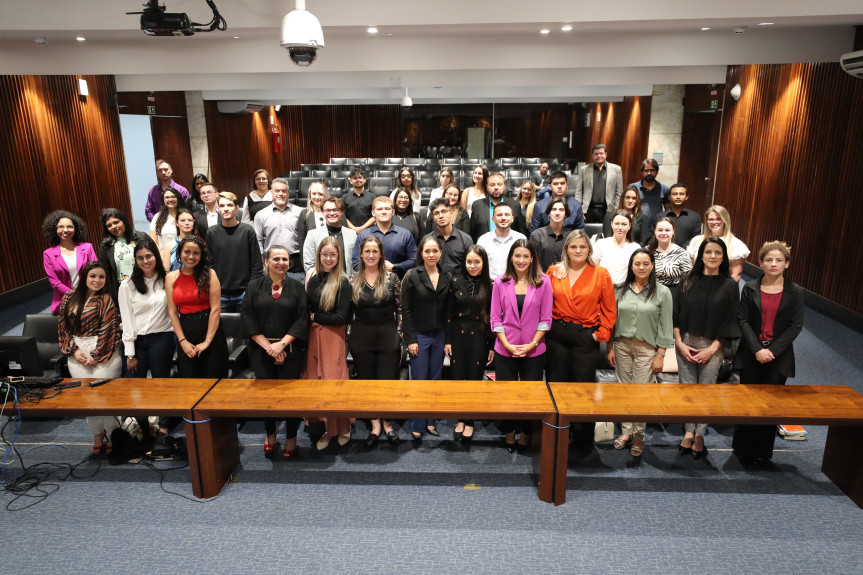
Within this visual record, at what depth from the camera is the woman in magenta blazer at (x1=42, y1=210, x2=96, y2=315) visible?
15.9ft

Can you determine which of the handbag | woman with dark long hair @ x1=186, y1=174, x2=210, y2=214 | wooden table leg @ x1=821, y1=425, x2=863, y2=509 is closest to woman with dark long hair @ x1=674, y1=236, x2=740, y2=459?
the handbag

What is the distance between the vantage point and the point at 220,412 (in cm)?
340

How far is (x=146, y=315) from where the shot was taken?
4016 mm

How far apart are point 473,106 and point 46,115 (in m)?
10.7

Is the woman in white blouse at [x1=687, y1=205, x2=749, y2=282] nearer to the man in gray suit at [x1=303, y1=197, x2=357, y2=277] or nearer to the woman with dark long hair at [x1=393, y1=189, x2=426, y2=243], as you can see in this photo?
the woman with dark long hair at [x1=393, y1=189, x2=426, y2=243]

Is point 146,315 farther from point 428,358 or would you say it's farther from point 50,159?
point 50,159

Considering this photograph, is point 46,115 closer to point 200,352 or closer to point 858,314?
point 200,352

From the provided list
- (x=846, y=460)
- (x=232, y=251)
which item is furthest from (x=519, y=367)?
(x=232, y=251)

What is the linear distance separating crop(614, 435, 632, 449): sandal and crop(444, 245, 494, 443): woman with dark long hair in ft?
3.26

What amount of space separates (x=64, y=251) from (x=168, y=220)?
883mm

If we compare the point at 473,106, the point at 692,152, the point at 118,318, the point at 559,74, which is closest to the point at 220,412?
the point at 118,318

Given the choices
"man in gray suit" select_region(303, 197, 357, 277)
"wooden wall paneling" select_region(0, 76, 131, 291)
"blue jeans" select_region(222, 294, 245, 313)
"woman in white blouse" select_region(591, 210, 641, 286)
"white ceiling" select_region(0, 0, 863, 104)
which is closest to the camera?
"woman in white blouse" select_region(591, 210, 641, 286)

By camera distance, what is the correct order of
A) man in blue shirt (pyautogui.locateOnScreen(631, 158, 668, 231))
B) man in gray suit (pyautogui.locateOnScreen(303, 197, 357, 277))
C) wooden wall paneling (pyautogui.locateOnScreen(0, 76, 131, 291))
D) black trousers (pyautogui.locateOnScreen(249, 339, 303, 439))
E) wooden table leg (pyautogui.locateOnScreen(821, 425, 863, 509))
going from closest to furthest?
1. wooden table leg (pyautogui.locateOnScreen(821, 425, 863, 509))
2. black trousers (pyautogui.locateOnScreen(249, 339, 303, 439))
3. man in gray suit (pyautogui.locateOnScreen(303, 197, 357, 277))
4. man in blue shirt (pyautogui.locateOnScreen(631, 158, 668, 231))
5. wooden wall paneling (pyautogui.locateOnScreen(0, 76, 131, 291))

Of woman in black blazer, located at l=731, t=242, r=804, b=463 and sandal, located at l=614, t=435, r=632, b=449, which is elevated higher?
woman in black blazer, located at l=731, t=242, r=804, b=463
